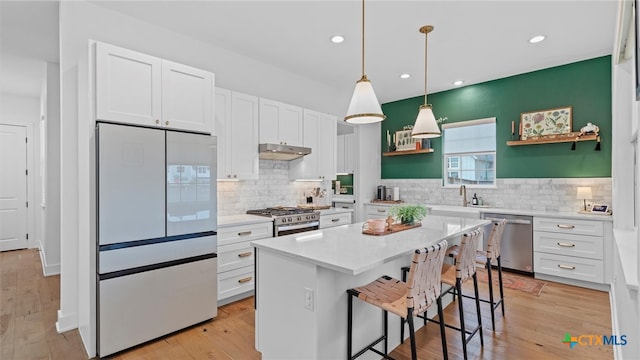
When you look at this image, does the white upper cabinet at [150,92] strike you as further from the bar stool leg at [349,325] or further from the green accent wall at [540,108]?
the green accent wall at [540,108]

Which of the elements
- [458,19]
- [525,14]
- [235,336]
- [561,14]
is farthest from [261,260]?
[561,14]

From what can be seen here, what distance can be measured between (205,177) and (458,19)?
296 cm

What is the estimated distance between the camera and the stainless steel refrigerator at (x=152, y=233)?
7.79 ft

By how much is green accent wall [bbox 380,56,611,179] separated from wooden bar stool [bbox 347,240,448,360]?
3596 millimetres

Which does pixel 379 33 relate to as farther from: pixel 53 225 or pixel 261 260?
pixel 53 225

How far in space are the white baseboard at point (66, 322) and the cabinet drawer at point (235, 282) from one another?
1270 mm

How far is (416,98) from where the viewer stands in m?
5.93

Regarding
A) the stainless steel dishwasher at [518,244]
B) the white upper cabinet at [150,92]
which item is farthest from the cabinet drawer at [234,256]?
the stainless steel dishwasher at [518,244]

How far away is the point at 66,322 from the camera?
281 centimetres

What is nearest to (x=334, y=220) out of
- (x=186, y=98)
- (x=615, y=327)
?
(x=186, y=98)

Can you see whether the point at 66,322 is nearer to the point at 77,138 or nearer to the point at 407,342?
the point at 77,138

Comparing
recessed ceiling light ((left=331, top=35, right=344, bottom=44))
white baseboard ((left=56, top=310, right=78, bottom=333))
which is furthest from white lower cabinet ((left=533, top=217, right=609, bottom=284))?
white baseboard ((left=56, top=310, right=78, bottom=333))

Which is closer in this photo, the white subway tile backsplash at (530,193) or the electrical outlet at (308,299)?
the electrical outlet at (308,299)

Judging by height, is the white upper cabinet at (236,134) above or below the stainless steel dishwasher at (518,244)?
above
